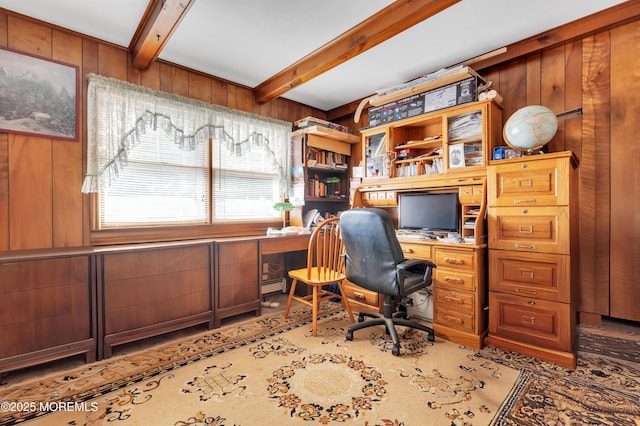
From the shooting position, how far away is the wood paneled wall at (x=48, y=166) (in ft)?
7.02

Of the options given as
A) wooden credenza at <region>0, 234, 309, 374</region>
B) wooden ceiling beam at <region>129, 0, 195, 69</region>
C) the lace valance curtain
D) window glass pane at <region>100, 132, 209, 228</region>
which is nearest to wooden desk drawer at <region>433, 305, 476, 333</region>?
wooden credenza at <region>0, 234, 309, 374</region>

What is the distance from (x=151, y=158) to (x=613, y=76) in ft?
13.3

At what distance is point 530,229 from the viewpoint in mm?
2119

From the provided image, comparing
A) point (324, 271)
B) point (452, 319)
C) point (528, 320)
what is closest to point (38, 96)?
point (324, 271)

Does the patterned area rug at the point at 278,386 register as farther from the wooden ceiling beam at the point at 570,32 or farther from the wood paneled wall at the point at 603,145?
the wooden ceiling beam at the point at 570,32

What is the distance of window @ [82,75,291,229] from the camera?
249 centimetres

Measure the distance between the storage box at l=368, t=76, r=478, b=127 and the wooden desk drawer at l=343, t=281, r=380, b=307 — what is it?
1791 mm

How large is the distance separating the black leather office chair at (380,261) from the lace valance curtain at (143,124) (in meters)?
1.75

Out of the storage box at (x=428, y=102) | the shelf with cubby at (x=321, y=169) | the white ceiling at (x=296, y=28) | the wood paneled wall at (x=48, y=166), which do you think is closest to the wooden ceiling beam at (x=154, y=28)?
the white ceiling at (x=296, y=28)

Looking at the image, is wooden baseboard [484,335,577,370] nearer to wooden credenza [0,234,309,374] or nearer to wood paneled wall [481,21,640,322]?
wood paneled wall [481,21,640,322]

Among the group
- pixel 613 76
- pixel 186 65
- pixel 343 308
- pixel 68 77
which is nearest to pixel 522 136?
pixel 613 76

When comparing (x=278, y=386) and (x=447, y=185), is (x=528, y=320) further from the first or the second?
(x=278, y=386)

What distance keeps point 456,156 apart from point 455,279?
3.61 ft

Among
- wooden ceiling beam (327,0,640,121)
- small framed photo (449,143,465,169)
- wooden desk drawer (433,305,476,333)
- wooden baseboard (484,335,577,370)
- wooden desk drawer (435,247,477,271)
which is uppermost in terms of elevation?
wooden ceiling beam (327,0,640,121)
